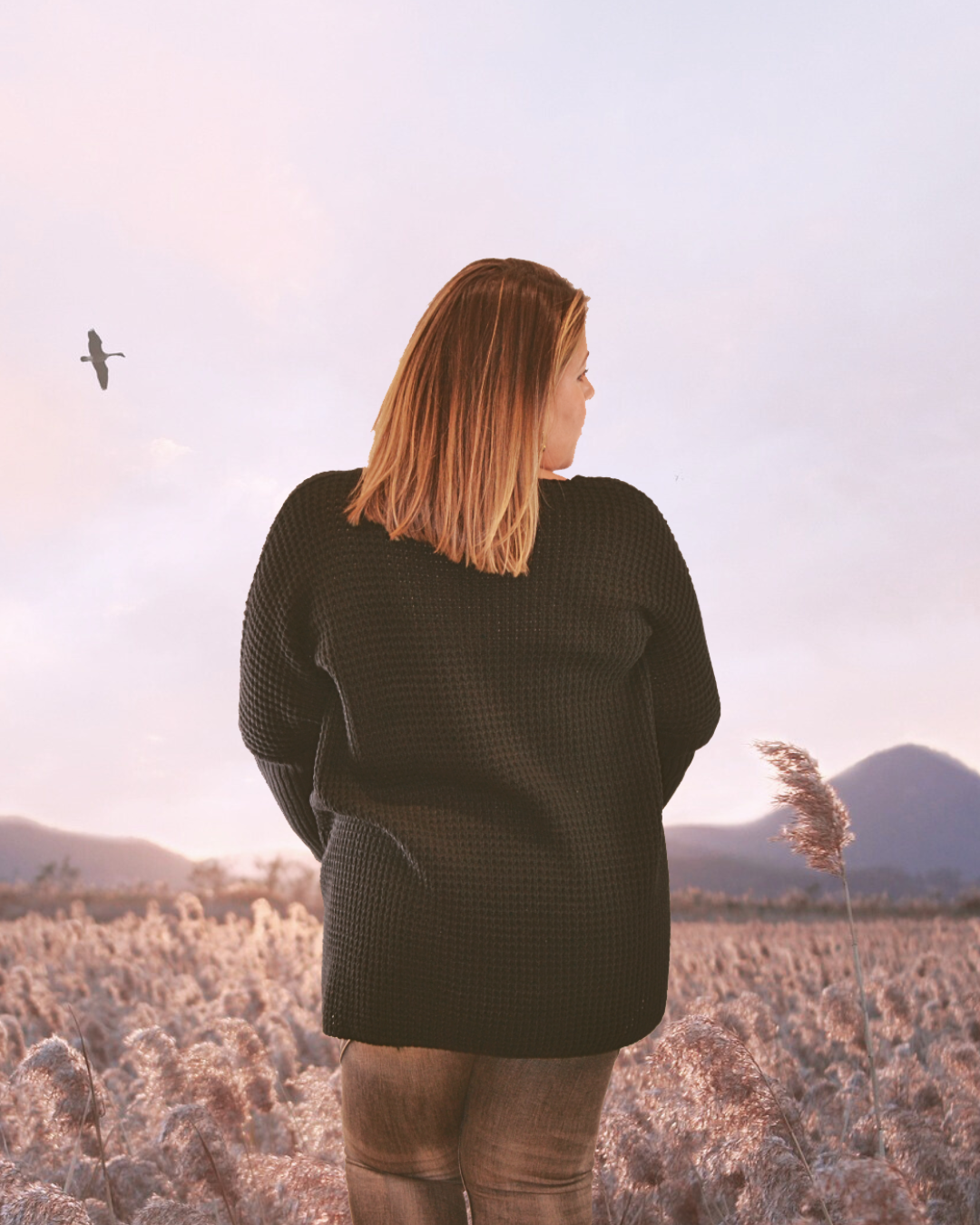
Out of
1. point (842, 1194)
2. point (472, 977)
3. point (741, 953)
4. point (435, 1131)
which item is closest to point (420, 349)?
point (472, 977)

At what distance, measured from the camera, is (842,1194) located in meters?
1.26

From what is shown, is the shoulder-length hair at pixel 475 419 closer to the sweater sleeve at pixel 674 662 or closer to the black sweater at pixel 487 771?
the black sweater at pixel 487 771

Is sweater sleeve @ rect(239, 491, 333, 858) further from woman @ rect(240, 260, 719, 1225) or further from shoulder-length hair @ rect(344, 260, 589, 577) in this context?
shoulder-length hair @ rect(344, 260, 589, 577)

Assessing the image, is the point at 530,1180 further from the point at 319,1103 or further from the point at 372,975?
the point at 319,1103

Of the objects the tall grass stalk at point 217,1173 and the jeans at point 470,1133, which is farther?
the tall grass stalk at point 217,1173

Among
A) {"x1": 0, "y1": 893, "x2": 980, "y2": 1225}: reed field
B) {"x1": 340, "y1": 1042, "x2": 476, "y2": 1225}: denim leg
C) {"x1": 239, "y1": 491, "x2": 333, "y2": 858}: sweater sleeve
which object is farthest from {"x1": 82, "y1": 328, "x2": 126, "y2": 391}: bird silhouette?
{"x1": 340, "y1": 1042, "x2": 476, "y2": 1225}: denim leg

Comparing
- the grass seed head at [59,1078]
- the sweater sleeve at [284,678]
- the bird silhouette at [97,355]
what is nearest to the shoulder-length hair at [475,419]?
the sweater sleeve at [284,678]

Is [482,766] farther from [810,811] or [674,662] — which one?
[810,811]

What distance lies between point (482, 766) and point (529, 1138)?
505 millimetres

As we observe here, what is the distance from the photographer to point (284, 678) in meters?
1.49

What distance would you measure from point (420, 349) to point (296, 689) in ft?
1.71

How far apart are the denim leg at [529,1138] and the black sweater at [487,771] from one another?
7 centimetres

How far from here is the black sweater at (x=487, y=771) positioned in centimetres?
132

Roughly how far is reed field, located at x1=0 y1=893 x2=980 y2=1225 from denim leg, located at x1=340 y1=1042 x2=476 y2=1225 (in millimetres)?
453
